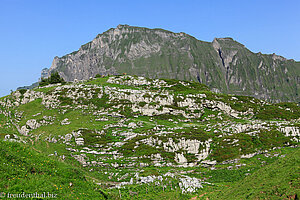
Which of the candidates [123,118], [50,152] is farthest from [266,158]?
[50,152]

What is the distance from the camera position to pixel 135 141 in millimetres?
63375

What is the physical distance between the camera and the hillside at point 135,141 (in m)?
21.7

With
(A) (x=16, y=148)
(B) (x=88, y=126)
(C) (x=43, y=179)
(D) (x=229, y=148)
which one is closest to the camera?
(C) (x=43, y=179)

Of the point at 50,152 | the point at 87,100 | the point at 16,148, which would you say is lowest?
the point at 50,152

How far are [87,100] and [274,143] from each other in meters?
83.8

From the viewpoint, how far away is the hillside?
21734mm

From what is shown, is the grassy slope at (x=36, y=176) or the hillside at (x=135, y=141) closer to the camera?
the grassy slope at (x=36, y=176)

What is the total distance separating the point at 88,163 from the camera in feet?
174

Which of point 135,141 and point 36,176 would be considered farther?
point 135,141

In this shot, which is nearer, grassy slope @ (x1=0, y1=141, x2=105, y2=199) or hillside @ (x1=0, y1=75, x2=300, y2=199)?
grassy slope @ (x1=0, y1=141, x2=105, y2=199)

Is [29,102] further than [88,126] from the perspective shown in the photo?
Yes

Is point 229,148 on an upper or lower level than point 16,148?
lower

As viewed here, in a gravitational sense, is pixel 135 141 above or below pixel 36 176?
below

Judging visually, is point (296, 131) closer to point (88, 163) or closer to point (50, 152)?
point (88, 163)
